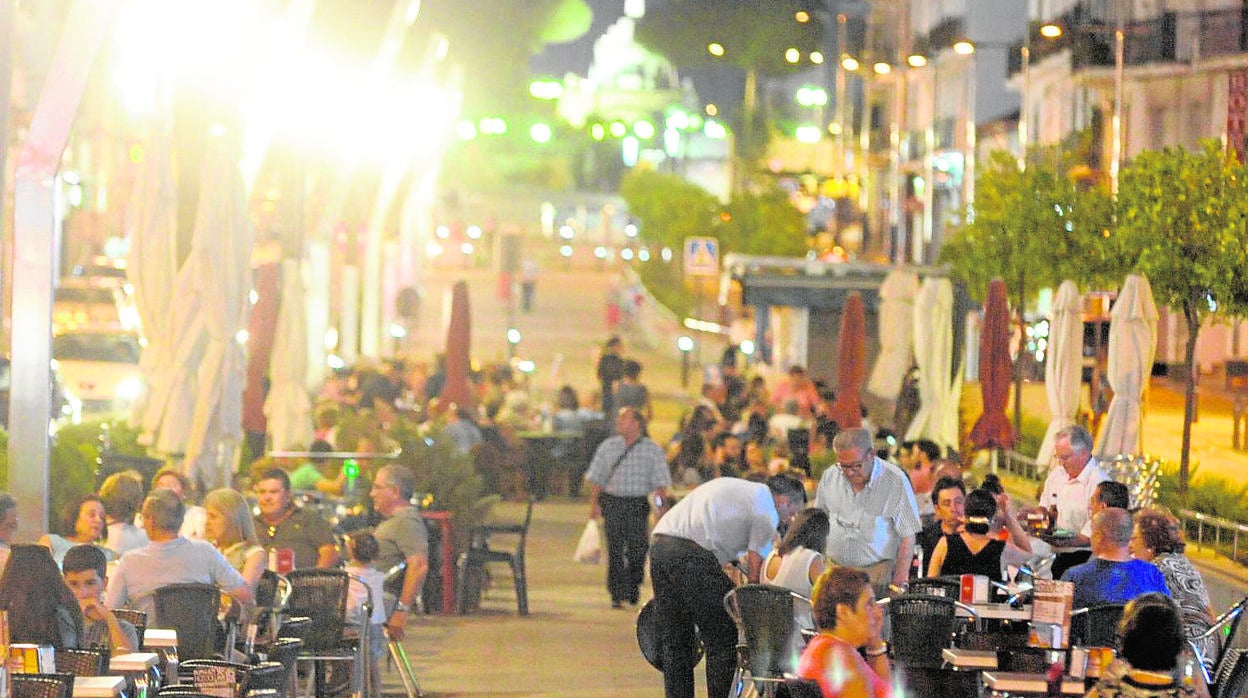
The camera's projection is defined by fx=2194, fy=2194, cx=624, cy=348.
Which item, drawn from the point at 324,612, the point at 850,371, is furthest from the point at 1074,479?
the point at 850,371

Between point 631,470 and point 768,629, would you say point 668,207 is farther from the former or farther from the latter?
point 768,629

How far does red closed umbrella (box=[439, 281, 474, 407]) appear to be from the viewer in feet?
82.0

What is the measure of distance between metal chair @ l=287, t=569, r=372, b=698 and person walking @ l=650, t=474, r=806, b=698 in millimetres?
1547

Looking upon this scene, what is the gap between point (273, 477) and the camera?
12.3 meters

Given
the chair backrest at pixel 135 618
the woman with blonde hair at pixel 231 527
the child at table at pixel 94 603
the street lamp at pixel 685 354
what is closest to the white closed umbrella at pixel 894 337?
the woman with blonde hair at pixel 231 527

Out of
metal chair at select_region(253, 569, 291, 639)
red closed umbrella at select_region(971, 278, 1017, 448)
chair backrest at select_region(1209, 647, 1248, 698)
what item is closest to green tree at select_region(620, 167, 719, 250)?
red closed umbrella at select_region(971, 278, 1017, 448)

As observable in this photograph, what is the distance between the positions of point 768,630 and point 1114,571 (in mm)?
1525

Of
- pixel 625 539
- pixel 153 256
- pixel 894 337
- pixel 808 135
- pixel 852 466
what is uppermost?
pixel 808 135

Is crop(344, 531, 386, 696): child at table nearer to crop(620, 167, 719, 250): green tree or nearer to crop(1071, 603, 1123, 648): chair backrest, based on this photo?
crop(1071, 603, 1123, 648): chair backrest

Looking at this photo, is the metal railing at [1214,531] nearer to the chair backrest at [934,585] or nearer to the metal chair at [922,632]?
the chair backrest at [934,585]

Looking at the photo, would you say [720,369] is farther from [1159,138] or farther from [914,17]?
[914,17]

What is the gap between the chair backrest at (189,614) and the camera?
965cm

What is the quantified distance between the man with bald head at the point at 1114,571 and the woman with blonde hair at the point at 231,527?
411cm

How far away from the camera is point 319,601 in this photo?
35.4 ft
